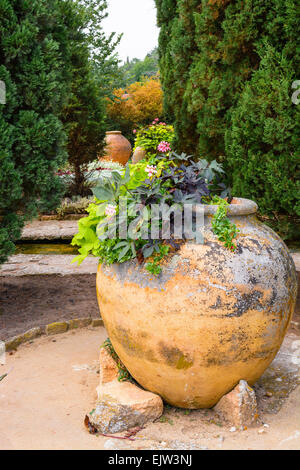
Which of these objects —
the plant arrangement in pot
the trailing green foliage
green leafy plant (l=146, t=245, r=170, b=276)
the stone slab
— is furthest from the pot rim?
the stone slab

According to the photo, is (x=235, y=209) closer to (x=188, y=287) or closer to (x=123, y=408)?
(x=188, y=287)

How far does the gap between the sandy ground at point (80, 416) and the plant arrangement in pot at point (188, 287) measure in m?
0.24

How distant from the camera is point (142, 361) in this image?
2814 millimetres

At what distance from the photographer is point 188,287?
2.61m

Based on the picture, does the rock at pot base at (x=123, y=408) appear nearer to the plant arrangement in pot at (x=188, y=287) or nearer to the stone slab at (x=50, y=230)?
the plant arrangement in pot at (x=188, y=287)

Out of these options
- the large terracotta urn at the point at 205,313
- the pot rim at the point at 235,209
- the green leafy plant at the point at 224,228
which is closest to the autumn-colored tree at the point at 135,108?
the pot rim at the point at 235,209

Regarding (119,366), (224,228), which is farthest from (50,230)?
(224,228)

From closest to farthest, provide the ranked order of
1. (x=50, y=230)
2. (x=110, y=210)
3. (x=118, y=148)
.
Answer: (x=110, y=210) < (x=50, y=230) < (x=118, y=148)

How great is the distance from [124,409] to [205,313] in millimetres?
797

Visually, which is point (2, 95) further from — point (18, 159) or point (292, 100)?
point (292, 100)

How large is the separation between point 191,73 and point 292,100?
183cm

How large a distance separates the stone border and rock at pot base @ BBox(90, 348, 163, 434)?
1.43 meters

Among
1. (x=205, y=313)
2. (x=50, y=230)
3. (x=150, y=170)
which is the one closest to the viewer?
(x=205, y=313)

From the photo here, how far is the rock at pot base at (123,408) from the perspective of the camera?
2721mm
